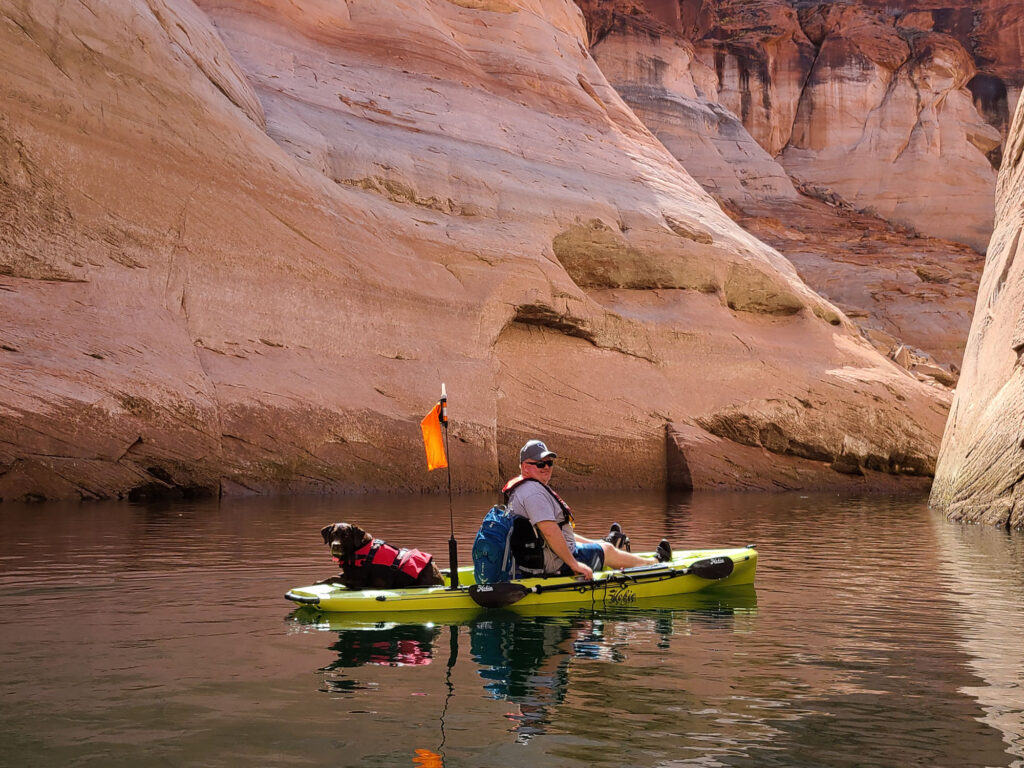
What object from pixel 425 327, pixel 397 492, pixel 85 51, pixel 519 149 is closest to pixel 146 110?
pixel 85 51

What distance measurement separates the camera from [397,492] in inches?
873

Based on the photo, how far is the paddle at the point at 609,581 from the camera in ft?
26.4

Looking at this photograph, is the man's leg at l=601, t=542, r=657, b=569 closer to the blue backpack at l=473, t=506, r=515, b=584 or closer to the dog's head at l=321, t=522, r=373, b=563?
the blue backpack at l=473, t=506, r=515, b=584

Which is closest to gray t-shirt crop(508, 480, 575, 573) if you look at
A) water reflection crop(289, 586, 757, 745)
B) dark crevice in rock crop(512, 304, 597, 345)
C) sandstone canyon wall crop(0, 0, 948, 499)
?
water reflection crop(289, 586, 757, 745)

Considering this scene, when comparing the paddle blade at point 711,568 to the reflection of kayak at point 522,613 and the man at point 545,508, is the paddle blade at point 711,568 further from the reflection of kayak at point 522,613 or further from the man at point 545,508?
the man at point 545,508

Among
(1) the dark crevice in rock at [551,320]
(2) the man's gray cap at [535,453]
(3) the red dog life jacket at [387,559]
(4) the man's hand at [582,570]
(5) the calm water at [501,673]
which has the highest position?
(1) the dark crevice in rock at [551,320]

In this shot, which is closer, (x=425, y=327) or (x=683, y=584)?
(x=683, y=584)

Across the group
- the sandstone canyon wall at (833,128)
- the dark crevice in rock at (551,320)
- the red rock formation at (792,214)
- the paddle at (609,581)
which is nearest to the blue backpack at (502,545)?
the paddle at (609,581)

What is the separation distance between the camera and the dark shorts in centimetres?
909

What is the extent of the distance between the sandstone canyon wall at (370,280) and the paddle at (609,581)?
11.8 metres

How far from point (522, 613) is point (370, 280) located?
16638mm

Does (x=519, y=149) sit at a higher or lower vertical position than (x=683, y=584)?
higher

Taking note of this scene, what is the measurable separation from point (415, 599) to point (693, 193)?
94.2 feet

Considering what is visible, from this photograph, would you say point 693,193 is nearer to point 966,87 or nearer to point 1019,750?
point 1019,750
